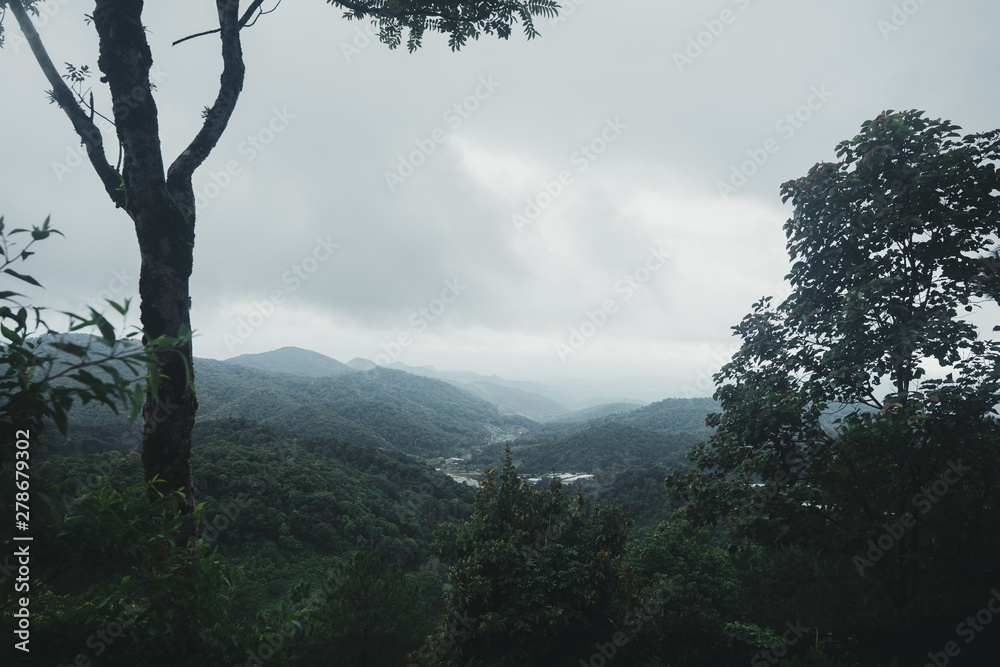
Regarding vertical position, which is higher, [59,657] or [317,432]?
[59,657]

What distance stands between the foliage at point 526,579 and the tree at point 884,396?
3.30m

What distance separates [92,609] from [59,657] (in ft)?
0.66

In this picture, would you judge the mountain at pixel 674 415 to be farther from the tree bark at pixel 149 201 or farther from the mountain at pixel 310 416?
the tree bark at pixel 149 201

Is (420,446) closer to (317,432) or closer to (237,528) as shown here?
(317,432)

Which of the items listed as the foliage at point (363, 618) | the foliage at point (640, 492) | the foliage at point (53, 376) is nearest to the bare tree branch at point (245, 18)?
the foliage at point (53, 376)

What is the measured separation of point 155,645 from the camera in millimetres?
2129

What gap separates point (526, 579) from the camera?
847 cm

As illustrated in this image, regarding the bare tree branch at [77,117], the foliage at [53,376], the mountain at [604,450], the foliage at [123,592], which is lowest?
the mountain at [604,450]

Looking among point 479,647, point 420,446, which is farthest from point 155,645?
point 420,446

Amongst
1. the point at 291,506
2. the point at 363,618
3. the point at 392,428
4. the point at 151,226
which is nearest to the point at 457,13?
the point at 151,226

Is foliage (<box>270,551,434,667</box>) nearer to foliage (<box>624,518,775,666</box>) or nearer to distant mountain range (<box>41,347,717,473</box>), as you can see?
foliage (<box>624,518,775,666</box>)

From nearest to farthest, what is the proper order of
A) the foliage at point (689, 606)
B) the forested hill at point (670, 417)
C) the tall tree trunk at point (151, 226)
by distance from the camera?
the tall tree trunk at point (151, 226) < the foliage at point (689, 606) < the forested hill at point (670, 417)

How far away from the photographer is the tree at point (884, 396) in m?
5.30

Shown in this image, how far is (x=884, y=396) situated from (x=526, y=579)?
Result: 23.2ft
